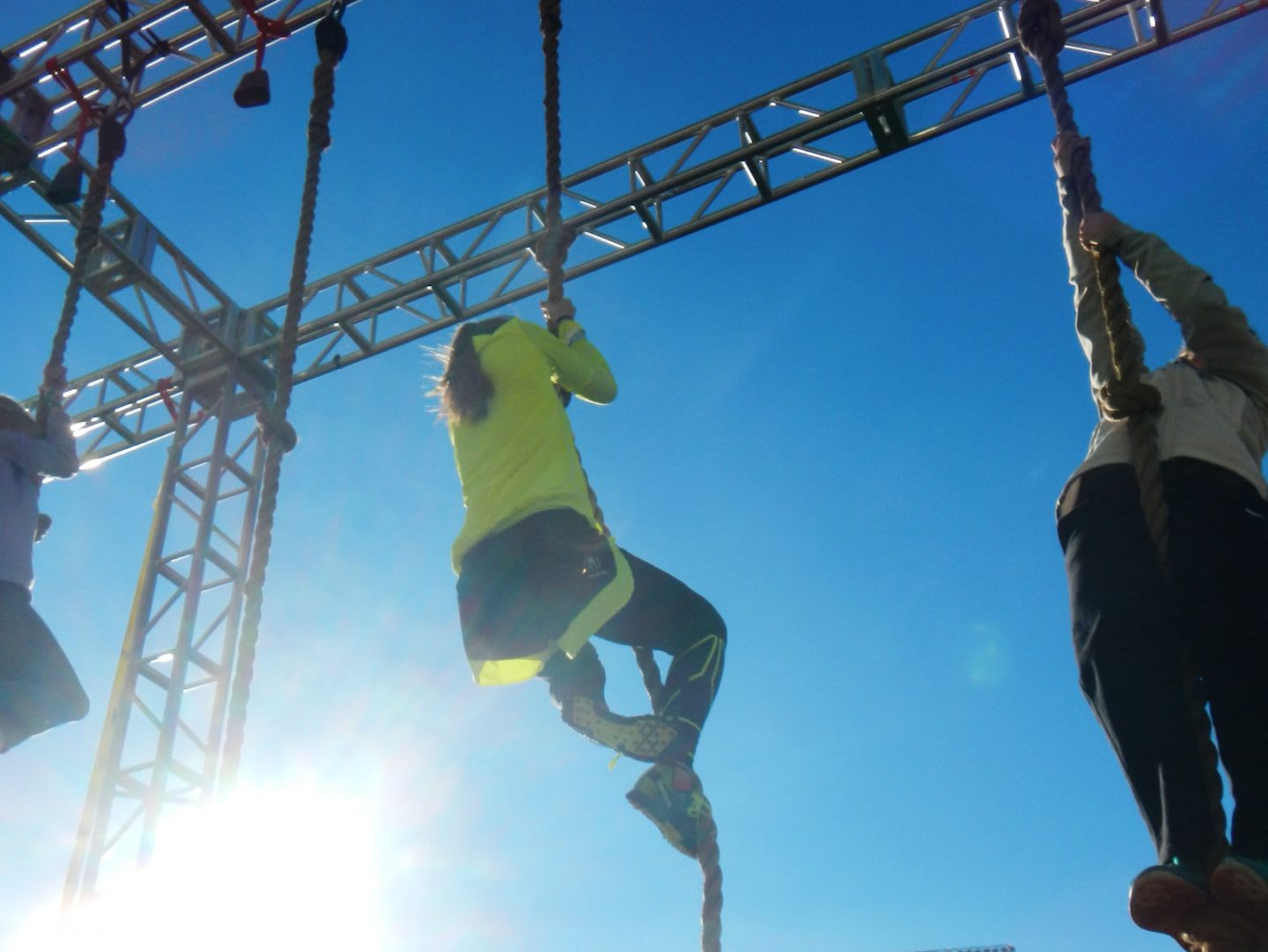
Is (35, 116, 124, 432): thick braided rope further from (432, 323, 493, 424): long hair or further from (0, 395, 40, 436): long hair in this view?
(432, 323, 493, 424): long hair

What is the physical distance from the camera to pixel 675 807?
2.25 m

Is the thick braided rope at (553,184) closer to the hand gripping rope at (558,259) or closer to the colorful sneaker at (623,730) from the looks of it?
the hand gripping rope at (558,259)

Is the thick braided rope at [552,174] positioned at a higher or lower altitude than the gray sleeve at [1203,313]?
higher

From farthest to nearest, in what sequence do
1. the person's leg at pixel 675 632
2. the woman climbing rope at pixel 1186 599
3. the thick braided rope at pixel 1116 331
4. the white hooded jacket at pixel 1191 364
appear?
the person's leg at pixel 675 632 < the white hooded jacket at pixel 1191 364 < the thick braided rope at pixel 1116 331 < the woman climbing rope at pixel 1186 599

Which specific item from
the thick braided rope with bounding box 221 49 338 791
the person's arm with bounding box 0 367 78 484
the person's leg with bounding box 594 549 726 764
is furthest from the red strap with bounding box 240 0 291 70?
the person's leg with bounding box 594 549 726 764

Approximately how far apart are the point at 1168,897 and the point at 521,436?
147 cm

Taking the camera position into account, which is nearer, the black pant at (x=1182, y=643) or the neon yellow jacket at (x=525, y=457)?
the black pant at (x=1182, y=643)

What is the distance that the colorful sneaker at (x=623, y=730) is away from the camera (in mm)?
2377

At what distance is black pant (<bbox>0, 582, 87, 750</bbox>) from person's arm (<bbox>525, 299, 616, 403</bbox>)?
1.61m

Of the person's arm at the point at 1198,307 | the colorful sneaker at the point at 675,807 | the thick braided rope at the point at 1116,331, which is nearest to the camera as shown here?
the thick braided rope at the point at 1116,331

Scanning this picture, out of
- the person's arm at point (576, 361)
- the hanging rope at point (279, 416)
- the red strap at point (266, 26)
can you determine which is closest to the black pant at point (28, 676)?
the hanging rope at point (279, 416)

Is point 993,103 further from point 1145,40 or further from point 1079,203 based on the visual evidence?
point 1079,203

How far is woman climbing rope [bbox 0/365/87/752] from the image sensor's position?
10.2ft

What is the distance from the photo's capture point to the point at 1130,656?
175 centimetres
